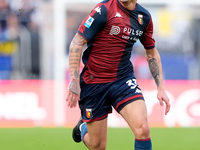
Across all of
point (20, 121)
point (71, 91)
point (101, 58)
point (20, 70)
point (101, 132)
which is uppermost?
point (101, 58)

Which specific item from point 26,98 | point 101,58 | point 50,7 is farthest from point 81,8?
point 101,58

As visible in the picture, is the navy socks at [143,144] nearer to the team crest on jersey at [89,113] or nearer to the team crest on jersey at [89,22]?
the team crest on jersey at [89,113]

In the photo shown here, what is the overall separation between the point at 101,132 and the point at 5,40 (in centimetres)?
807

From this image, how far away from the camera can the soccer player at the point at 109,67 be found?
4434mm

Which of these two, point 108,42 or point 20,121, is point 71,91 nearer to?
point 108,42

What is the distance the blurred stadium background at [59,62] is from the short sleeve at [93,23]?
10.7 ft

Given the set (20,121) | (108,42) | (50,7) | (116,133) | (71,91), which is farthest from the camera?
(50,7)

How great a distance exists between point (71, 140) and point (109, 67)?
11.5 ft

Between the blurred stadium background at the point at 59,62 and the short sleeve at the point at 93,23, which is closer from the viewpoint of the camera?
the short sleeve at the point at 93,23

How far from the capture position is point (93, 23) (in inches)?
174

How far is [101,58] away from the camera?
4.69 metres

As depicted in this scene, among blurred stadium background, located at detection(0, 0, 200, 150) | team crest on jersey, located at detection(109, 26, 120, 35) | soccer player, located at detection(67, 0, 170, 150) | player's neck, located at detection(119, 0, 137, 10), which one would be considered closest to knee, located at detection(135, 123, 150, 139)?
soccer player, located at detection(67, 0, 170, 150)

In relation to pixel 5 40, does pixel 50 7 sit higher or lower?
higher

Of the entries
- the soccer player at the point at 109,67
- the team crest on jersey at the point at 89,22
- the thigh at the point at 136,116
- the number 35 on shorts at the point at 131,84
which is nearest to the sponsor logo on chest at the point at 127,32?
the soccer player at the point at 109,67
